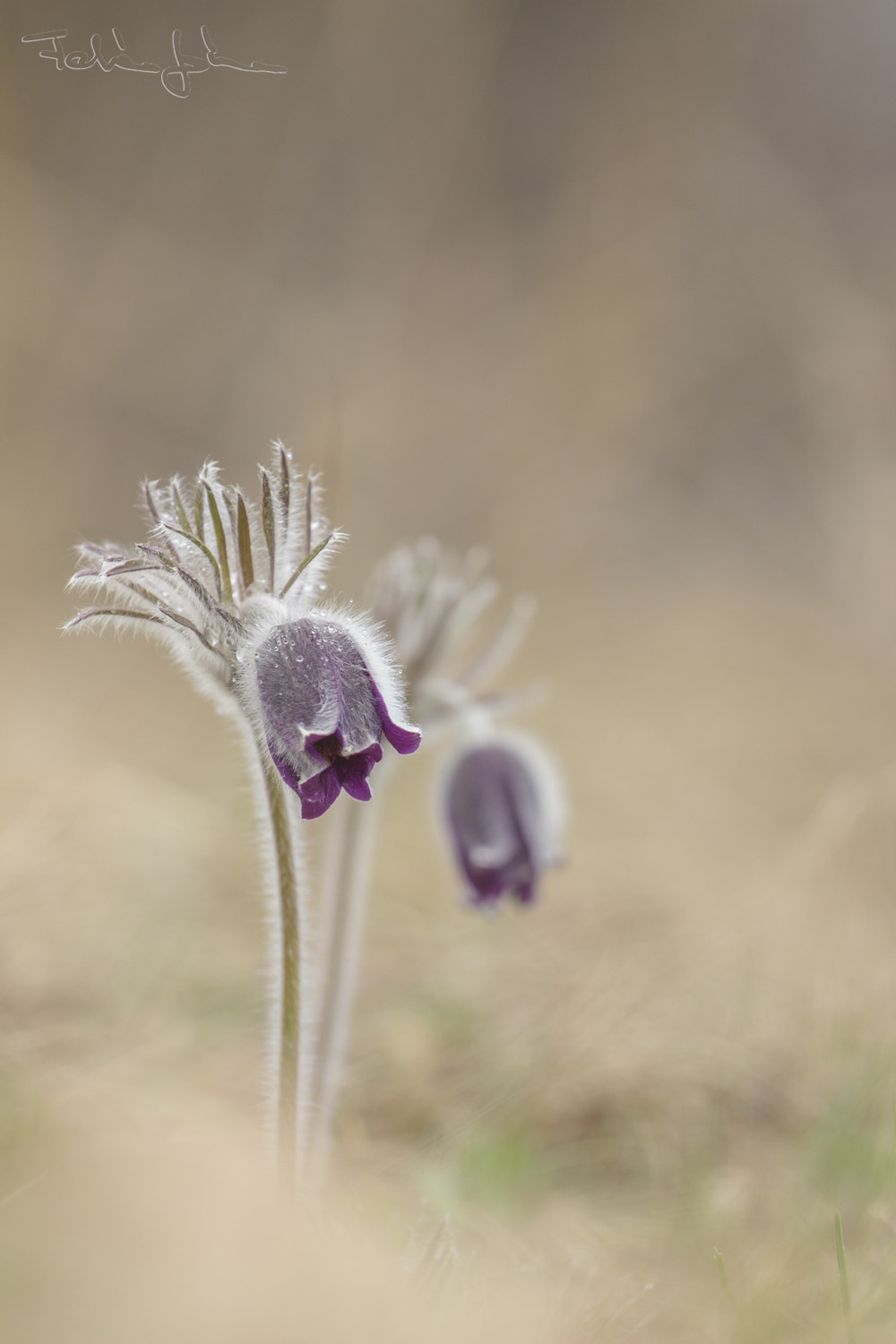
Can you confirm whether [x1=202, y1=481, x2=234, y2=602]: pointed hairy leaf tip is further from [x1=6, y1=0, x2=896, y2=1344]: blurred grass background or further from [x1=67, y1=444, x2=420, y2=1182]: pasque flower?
[x1=6, y1=0, x2=896, y2=1344]: blurred grass background

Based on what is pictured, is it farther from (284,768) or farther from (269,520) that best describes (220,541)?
(284,768)

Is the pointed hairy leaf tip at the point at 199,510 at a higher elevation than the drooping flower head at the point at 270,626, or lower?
higher

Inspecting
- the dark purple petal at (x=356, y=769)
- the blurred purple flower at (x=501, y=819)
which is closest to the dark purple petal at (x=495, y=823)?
the blurred purple flower at (x=501, y=819)

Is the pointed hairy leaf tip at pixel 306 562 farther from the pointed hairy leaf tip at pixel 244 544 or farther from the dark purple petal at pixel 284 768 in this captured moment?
the dark purple petal at pixel 284 768

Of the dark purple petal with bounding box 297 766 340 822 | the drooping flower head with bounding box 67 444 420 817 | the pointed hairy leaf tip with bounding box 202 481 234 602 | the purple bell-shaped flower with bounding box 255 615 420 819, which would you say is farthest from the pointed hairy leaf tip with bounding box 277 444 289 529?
the dark purple petal with bounding box 297 766 340 822

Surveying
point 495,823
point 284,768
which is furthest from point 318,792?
point 495,823

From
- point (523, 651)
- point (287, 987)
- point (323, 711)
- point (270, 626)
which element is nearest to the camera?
point (323, 711)
